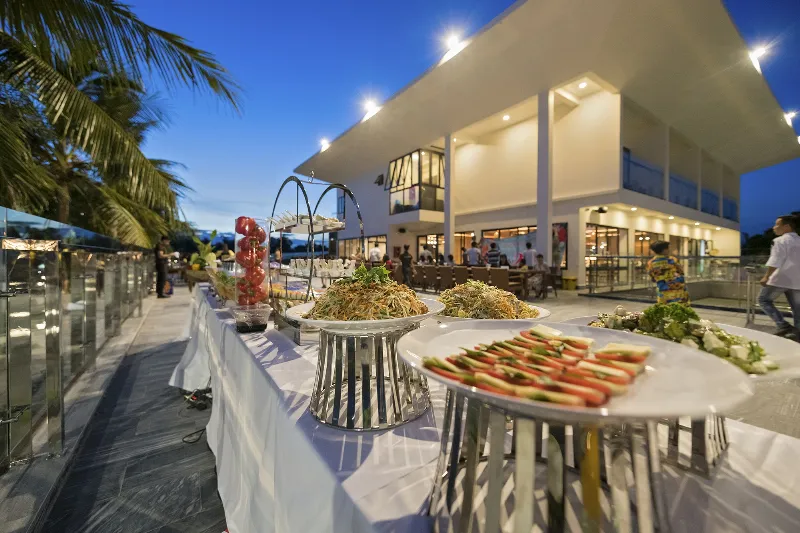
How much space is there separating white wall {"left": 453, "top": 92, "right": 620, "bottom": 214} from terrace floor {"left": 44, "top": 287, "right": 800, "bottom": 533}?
37.1 ft

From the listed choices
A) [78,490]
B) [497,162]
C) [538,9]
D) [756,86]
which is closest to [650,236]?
[756,86]

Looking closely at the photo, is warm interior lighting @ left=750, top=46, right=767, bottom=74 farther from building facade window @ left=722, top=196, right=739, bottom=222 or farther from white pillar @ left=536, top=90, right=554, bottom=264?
building facade window @ left=722, top=196, right=739, bottom=222

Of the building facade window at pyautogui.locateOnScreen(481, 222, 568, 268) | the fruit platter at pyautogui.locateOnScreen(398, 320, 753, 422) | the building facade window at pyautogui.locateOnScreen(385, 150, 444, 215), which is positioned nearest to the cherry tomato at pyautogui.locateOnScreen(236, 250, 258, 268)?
the fruit platter at pyautogui.locateOnScreen(398, 320, 753, 422)

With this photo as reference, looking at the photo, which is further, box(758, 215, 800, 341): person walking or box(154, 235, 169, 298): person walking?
box(154, 235, 169, 298): person walking

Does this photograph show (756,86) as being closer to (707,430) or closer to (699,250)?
(699,250)

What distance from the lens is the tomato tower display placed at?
7.30ft

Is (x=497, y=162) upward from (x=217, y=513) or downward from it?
upward

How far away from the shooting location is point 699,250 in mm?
22109

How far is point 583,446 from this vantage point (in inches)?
20.4

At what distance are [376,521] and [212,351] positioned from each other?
2.42 metres

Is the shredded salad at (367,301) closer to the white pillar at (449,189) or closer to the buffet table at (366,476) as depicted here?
the buffet table at (366,476)

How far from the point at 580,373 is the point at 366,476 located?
1.67ft

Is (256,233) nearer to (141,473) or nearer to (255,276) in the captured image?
(255,276)

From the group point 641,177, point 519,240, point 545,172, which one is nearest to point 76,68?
point 545,172
